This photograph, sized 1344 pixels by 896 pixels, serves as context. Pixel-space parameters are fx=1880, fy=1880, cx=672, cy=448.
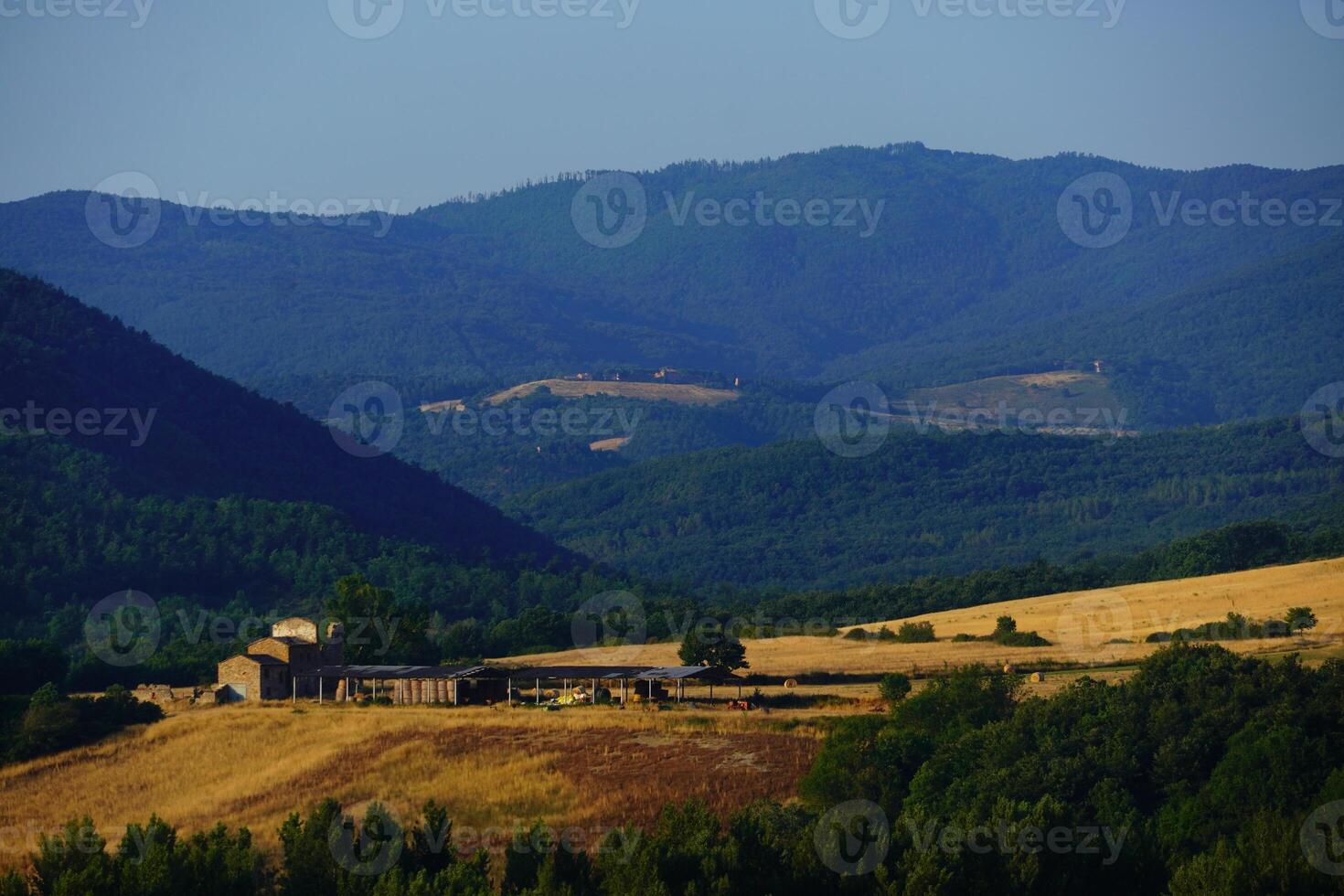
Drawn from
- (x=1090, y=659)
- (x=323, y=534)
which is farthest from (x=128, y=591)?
(x=1090, y=659)

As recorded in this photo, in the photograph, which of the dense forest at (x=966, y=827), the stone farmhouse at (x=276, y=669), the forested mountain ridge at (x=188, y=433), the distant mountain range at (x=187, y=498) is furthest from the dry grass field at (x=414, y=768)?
the forested mountain ridge at (x=188, y=433)

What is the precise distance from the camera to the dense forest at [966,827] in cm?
4103

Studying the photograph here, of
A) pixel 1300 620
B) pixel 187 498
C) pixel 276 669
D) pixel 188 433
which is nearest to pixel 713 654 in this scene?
pixel 276 669

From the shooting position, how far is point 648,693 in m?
67.8

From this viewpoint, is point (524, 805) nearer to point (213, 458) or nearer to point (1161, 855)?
point (1161, 855)

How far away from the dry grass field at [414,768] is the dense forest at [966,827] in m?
2.10

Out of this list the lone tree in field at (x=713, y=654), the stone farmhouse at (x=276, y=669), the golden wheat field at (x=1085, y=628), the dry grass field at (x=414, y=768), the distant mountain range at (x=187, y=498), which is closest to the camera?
the dry grass field at (x=414, y=768)

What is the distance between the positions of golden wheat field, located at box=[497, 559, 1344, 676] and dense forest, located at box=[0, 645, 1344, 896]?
13.8 m

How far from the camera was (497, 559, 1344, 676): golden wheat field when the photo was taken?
74.2 metres

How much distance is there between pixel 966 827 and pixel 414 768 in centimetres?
2035

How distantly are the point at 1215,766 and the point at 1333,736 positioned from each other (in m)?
3.36

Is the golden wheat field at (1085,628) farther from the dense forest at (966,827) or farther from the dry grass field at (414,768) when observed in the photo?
the dry grass field at (414,768)

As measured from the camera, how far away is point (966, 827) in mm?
44688

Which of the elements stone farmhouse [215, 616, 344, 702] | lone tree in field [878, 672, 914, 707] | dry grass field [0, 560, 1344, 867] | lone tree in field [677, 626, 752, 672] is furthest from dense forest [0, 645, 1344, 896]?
stone farmhouse [215, 616, 344, 702]
